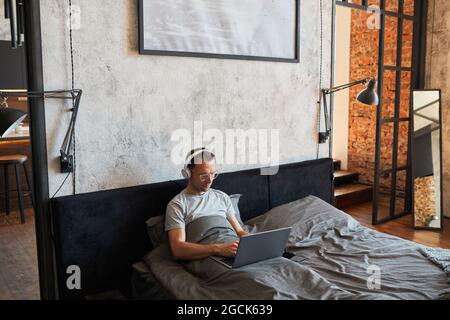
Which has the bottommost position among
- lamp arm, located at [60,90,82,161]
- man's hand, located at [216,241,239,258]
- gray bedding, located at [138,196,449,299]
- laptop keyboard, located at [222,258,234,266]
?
gray bedding, located at [138,196,449,299]

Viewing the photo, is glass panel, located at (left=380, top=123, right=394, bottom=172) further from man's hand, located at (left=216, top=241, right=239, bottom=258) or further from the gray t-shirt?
man's hand, located at (left=216, top=241, right=239, bottom=258)

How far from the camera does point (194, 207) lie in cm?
239

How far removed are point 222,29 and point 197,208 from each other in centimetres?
120

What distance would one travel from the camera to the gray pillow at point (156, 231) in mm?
2370

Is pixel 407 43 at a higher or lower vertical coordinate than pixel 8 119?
higher

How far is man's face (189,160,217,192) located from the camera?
237cm

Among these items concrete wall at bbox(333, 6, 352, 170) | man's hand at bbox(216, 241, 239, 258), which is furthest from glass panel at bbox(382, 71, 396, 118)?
man's hand at bbox(216, 241, 239, 258)

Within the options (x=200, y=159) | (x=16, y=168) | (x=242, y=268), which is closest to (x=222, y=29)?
(x=200, y=159)

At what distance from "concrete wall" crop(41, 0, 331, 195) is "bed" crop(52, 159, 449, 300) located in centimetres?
18

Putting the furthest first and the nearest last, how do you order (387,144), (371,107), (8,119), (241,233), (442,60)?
(371,107) → (387,144) → (442,60) → (241,233) → (8,119)

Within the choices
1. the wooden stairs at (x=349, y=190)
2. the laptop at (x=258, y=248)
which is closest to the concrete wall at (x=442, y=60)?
the wooden stairs at (x=349, y=190)

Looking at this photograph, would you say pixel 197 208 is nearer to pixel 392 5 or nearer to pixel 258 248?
pixel 258 248

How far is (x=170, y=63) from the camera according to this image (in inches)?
103

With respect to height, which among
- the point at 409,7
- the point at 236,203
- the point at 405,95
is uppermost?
the point at 409,7
